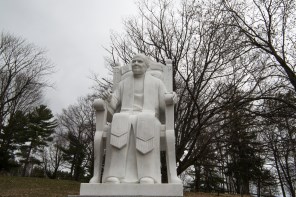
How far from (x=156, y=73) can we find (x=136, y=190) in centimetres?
241

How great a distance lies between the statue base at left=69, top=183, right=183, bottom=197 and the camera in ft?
12.3

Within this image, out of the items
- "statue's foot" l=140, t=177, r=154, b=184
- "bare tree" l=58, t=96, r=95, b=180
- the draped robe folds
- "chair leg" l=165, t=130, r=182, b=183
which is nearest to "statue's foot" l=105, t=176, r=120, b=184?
the draped robe folds

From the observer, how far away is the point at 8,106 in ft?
68.0

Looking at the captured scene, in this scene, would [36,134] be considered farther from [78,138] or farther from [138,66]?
[138,66]

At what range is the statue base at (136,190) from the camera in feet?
12.3

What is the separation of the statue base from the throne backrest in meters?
2.03

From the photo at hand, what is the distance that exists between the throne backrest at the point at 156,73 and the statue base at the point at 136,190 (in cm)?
203

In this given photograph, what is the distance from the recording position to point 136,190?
3.79 m

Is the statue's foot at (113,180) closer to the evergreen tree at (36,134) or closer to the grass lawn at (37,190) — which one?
the grass lawn at (37,190)

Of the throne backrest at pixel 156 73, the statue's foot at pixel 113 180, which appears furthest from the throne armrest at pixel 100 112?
the throne backrest at pixel 156 73

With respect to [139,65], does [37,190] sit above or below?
below

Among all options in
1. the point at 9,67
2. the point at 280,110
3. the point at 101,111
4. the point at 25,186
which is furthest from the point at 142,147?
the point at 9,67

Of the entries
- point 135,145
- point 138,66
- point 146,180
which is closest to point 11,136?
point 138,66

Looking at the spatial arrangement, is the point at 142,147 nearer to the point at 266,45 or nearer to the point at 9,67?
the point at 266,45
